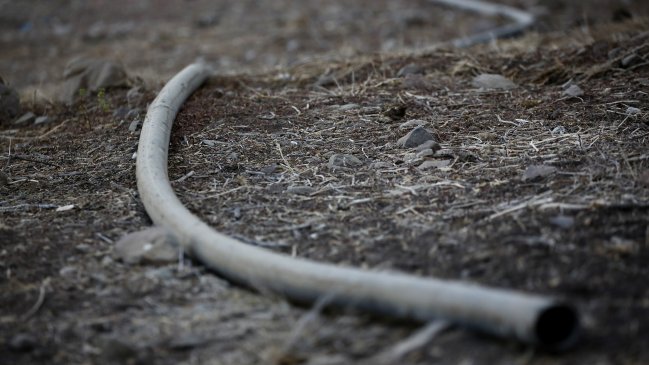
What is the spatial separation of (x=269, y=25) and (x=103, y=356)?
720 centimetres

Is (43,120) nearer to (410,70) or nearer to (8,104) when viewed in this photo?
(8,104)

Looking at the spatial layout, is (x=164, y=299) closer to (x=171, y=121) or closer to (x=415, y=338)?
(x=415, y=338)

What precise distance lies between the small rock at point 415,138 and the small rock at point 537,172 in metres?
0.58

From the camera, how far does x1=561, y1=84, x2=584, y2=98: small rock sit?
395 cm

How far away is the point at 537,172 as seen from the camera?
119 inches

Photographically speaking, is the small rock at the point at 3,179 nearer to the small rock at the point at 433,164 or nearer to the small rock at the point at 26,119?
the small rock at the point at 26,119

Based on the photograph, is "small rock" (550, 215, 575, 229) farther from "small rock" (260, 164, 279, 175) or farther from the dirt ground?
"small rock" (260, 164, 279, 175)

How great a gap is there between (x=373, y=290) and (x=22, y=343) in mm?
1018

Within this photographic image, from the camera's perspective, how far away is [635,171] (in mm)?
2920

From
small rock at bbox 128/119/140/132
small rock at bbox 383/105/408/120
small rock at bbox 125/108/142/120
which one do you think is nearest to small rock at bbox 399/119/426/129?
small rock at bbox 383/105/408/120

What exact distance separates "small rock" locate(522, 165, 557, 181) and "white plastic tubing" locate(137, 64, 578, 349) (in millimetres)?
970

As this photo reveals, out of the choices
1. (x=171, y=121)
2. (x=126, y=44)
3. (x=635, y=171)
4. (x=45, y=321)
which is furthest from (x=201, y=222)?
(x=126, y=44)

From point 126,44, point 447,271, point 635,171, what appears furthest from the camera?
point 126,44

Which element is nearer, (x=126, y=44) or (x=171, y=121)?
(x=171, y=121)
